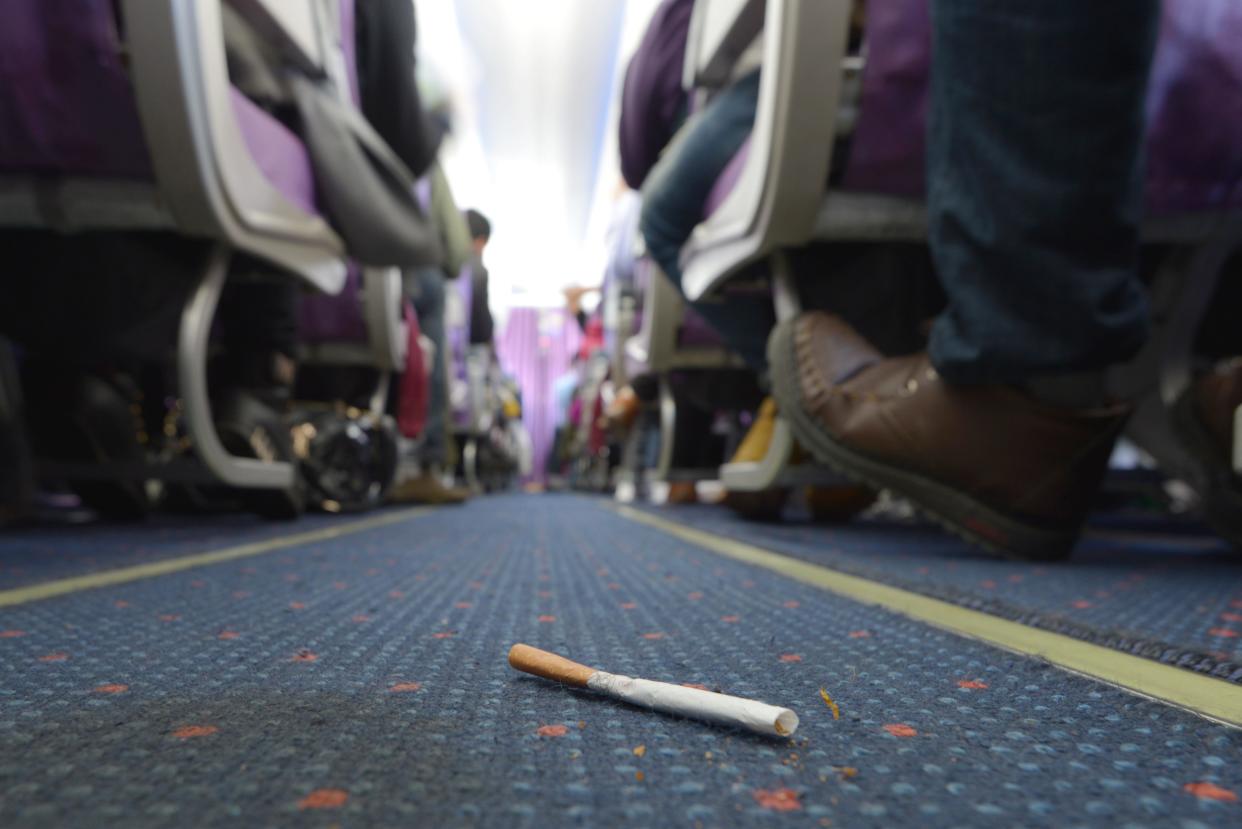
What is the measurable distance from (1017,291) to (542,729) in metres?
0.63

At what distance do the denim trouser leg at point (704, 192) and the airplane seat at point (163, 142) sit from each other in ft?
1.75

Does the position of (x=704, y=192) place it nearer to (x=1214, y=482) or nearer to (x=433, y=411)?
(x=1214, y=482)

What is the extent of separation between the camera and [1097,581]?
74cm

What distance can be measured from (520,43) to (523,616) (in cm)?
505

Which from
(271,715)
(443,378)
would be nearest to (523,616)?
(271,715)

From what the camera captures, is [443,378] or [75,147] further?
[443,378]

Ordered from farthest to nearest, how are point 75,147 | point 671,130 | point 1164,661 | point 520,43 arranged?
point 520,43, point 671,130, point 75,147, point 1164,661

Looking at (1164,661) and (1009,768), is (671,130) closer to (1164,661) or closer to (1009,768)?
(1164,661)

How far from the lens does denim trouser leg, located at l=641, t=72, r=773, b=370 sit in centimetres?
109

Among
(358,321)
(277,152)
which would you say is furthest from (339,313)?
(277,152)

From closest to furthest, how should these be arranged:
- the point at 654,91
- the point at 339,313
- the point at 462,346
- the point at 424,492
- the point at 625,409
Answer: the point at 654,91, the point at 339,313, the point at 424,492, the point at 625,409, the point at 462,346

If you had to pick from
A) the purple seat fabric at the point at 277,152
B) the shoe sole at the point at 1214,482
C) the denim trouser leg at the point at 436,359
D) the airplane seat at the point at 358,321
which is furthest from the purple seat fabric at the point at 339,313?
the shoe sole at the point at 1214,482

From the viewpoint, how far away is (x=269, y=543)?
105cm

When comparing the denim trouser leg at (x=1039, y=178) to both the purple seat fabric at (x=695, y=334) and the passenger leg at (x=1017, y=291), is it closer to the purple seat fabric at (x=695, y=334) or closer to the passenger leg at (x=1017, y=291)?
the passenger leg at (x=1017, y=291)
